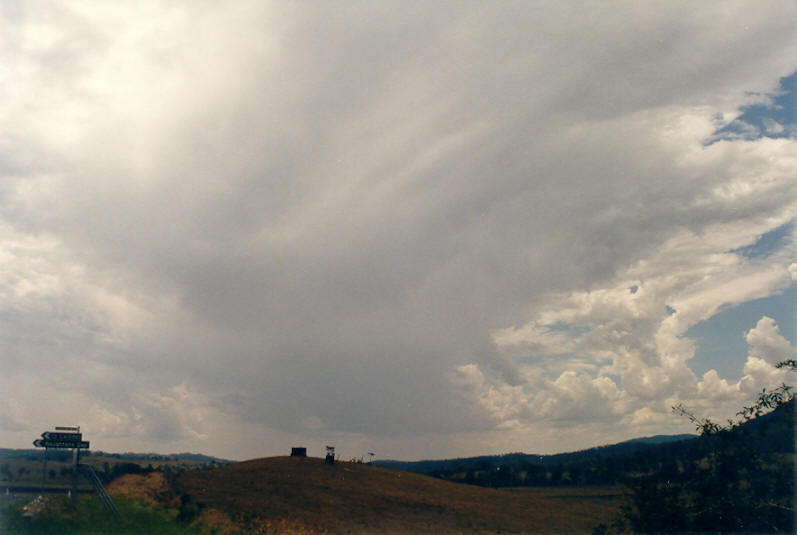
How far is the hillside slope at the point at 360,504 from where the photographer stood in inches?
1853

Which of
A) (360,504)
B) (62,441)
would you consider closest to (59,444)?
(62,441)

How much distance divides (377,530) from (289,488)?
1775cm

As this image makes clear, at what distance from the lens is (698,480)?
3002 cm

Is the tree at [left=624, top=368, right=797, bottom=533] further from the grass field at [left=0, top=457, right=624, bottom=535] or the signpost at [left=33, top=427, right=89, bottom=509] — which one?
the signpost at [left=33, top=427, right=89, bottom=509]

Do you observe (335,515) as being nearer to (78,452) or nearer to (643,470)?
(78,452)

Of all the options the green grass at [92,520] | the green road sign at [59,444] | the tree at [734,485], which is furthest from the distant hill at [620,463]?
the green road sign at [59,444]

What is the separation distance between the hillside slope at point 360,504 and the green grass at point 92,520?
11.0 ft

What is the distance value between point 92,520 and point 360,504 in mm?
28619

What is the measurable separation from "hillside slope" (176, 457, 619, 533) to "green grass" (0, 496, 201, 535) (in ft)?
11.0

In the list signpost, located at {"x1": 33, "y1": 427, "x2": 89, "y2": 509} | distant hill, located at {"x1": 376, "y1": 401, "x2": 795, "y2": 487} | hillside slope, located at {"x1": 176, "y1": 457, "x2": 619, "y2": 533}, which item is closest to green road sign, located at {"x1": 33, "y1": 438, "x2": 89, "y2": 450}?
signpost, located at {"x1": 33, "y1": 427, "x2": 89, "y2": 509}

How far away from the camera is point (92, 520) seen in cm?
3425

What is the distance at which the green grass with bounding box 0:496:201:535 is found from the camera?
31.0 m

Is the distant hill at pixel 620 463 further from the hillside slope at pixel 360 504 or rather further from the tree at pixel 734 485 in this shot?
the hillside slope at pixel 360 504

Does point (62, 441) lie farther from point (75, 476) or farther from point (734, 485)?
point (734, 485)
